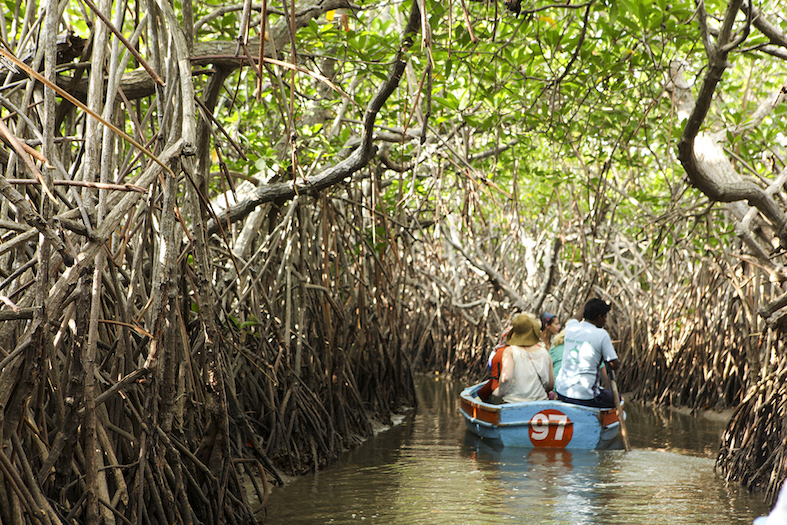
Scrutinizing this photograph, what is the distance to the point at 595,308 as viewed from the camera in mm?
5598

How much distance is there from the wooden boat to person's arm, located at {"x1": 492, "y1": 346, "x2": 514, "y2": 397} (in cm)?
29

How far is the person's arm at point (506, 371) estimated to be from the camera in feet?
19.4

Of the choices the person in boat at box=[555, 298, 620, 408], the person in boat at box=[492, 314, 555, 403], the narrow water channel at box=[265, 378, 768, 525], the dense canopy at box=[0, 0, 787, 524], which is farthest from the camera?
the person in boat at box=[492, 314, 555, 403]

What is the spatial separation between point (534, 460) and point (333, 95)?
11.6 feet

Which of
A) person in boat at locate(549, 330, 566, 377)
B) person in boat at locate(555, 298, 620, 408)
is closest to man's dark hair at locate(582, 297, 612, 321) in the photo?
person in boat at locate(555, 298, 620, 408)

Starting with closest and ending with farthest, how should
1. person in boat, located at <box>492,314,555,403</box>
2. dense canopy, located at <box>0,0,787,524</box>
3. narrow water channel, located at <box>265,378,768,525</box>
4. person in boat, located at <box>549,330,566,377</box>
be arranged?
dense canopy, located at <box>0,0,787,524</box> < narrow water channel, located at <box>265,378,768,525</box> < person in boat, located at <box>492,314,555,403</box> < person in boat, located at <box>549,330,566,377</box>

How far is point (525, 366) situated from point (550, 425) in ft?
1.77

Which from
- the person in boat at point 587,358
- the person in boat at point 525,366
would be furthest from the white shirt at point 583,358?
the person in boat at point 525,366

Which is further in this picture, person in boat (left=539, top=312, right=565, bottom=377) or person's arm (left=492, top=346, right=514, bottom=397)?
person in boat (left=539, top=312, right=565, bottom=377)

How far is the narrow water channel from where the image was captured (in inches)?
154

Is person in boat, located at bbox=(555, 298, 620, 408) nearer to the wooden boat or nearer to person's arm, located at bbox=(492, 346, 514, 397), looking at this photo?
the wooden boat

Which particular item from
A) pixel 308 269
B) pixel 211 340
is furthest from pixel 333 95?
pixel 211 340

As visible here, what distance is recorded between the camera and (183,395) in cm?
277

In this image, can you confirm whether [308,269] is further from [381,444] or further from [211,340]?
[211,340]
